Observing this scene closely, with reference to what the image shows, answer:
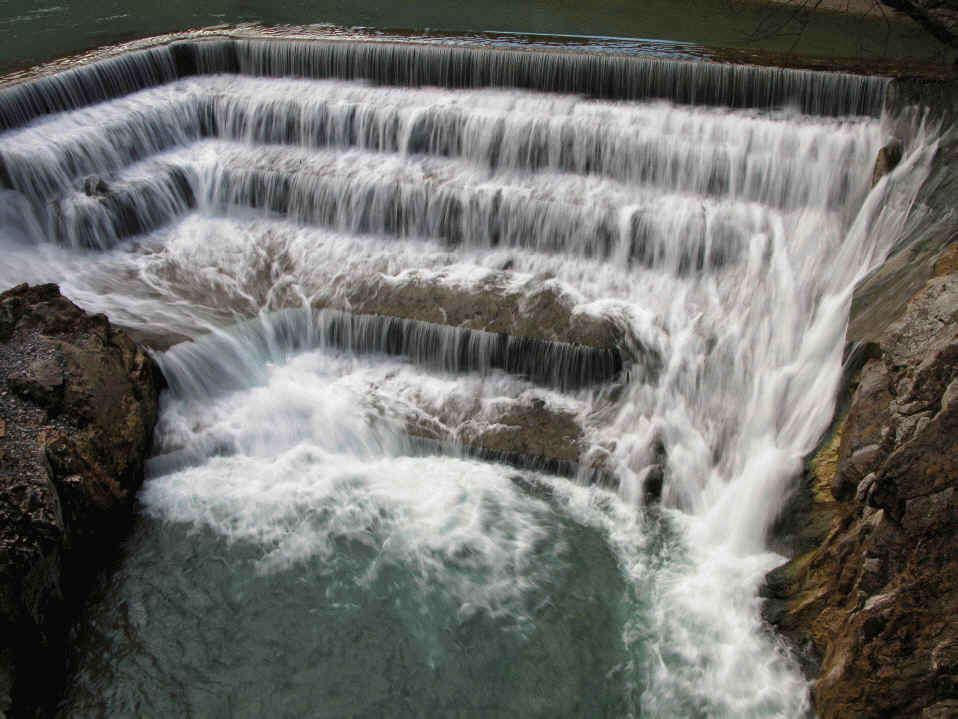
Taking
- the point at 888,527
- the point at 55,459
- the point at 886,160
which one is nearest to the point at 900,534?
the point at 888,527

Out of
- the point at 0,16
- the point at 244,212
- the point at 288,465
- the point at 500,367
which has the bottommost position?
the point at 288,465

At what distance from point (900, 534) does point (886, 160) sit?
17.1 feet

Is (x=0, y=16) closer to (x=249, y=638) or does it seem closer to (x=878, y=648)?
(x=249, y=638)

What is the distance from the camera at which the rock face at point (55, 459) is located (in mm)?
5949

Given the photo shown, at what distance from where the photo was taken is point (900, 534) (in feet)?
15.9

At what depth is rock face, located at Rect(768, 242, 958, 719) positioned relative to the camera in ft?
15.3

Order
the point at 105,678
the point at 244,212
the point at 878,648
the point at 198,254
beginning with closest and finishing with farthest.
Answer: the point at 878,648 → the point at 105,678 → the point at 198,254 → the point at 244,212

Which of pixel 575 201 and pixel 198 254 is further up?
pixel 575 201

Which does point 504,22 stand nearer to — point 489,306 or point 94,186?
point 489,306

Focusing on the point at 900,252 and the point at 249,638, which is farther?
the point at 900,252

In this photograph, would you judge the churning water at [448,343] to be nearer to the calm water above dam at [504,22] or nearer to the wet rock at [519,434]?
the wet rock at [519,434]

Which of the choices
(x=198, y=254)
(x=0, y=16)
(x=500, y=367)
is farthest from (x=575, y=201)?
(x=0, y=16)

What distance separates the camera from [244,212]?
10.8 meters

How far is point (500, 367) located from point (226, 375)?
3.13 m
